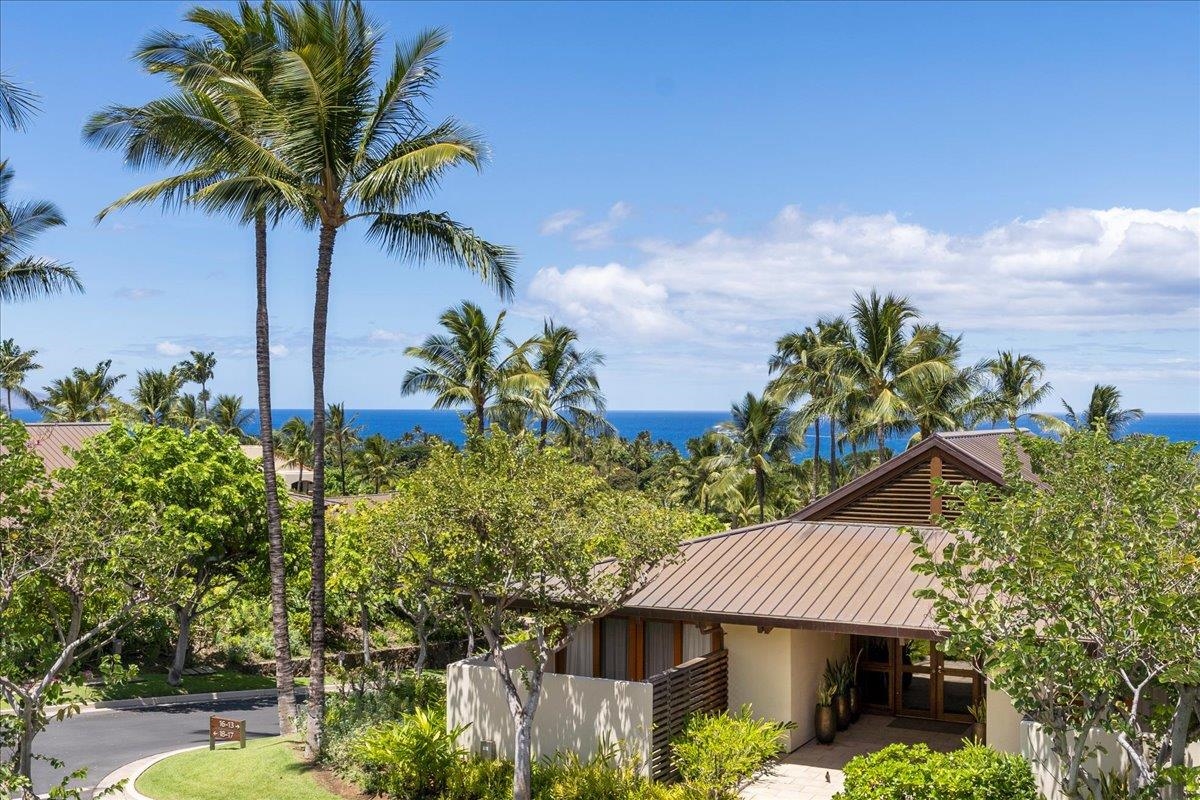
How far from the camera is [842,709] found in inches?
752

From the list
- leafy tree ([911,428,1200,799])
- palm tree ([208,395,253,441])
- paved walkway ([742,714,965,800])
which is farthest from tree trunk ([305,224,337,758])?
palm tree ([208,395,253,441])

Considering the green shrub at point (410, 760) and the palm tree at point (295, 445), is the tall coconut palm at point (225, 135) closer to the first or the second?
the green shrub at point (410, 760)

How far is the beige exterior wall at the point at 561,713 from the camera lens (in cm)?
1616

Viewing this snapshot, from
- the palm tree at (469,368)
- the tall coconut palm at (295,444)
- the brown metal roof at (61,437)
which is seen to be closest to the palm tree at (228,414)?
the tall coconut palm at (295,444)

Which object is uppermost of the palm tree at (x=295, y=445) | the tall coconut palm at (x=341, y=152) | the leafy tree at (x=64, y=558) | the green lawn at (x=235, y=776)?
the tall coconut palm at (x=341, y=152)

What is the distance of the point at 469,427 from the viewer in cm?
1580

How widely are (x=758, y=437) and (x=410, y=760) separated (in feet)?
104

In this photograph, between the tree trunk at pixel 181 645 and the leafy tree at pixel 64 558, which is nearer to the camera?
the leafy tree at pixel 64 558

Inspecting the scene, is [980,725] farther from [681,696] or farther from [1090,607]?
[1090,607]

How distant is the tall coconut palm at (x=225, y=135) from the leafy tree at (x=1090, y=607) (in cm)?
1218

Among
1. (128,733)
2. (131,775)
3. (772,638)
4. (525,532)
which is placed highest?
(525,532)

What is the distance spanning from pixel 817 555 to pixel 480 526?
7098 mm

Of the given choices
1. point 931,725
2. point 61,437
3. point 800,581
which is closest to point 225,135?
point 800,581

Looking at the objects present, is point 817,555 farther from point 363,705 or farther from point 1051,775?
point 363,705
